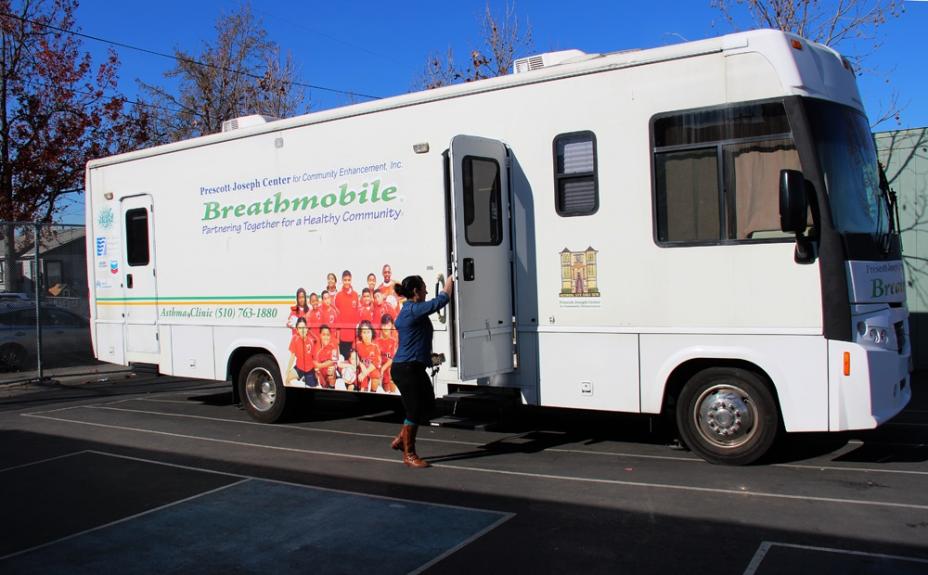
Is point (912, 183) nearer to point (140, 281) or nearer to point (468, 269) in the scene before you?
point (468, 269)

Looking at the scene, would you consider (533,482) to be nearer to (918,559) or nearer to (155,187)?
(918,559)

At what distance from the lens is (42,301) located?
48.9ft

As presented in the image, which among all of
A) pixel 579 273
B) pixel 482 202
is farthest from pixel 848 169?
pixel 482 202

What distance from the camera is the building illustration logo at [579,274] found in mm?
7156

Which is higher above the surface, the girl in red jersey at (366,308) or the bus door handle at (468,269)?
the bus door handle at (468,269)

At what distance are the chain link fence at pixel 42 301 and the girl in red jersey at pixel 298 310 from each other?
23.9ft

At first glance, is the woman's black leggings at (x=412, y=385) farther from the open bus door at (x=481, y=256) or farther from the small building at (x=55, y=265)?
the small building at (x=55, y=265)

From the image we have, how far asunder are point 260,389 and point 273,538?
4692 millimetres

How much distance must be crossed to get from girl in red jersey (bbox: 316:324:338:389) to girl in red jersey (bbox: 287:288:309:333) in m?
0.34

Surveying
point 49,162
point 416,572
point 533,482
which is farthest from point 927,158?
point 49,162

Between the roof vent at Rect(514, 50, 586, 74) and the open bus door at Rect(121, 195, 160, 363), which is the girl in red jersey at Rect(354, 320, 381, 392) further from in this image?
the open bus door at Rect(121, 195, 160, 363)

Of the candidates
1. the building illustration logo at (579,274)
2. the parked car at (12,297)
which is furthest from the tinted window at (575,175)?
the parked car at (12,297)

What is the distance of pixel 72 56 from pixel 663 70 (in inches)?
705

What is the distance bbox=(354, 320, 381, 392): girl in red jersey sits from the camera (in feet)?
27.1
